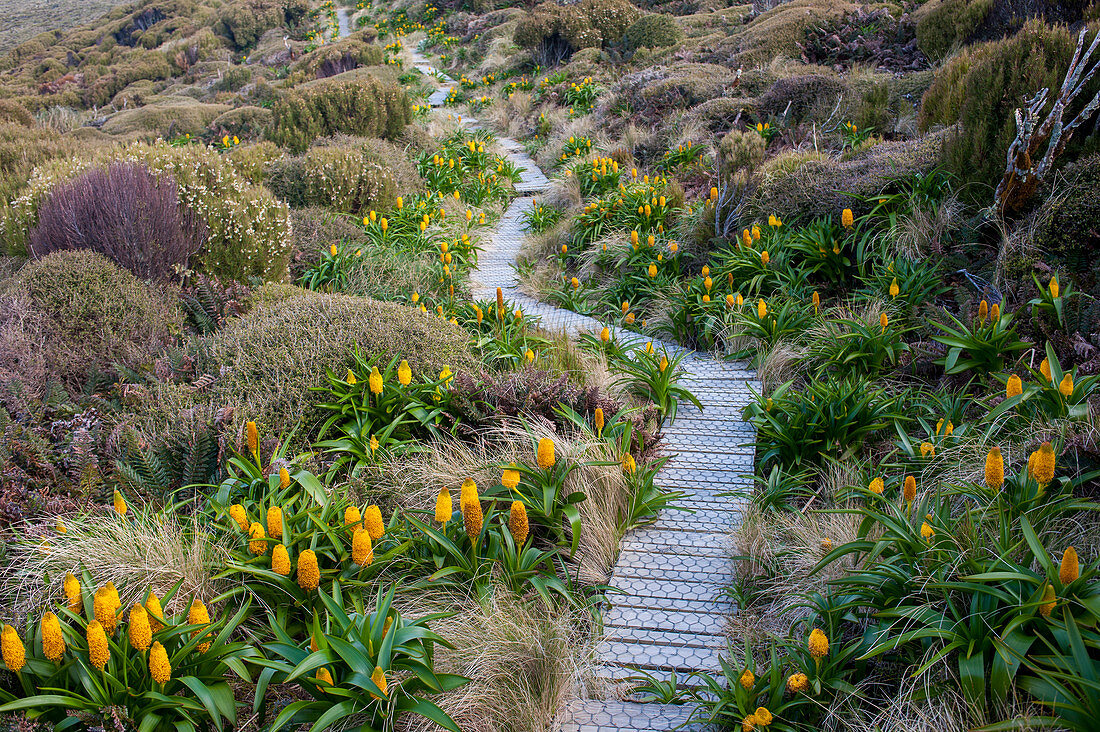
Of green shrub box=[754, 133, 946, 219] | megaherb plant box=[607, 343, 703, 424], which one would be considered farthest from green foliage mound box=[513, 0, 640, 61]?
megaherb plant box=[607, 343, 703, 424]

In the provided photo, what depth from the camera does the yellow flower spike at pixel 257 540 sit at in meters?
2.60

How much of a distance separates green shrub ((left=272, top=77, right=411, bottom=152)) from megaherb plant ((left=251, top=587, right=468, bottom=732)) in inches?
412

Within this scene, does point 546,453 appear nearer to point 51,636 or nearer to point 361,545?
point 361,545

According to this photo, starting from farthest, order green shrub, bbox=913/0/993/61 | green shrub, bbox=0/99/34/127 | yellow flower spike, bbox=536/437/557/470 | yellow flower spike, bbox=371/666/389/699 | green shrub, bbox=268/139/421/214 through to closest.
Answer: green shrub, bbox=0/99/34/127, green shrub, bbox=913/0/993/61, green shrub, bbox=268/139/421/214, yellow flower spike, bbox=536/437/557/470, yellow flower spike, bbox=371/666/389/699

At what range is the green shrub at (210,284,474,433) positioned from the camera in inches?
154

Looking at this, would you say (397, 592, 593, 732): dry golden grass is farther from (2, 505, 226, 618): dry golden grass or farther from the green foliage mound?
the green foliage mound

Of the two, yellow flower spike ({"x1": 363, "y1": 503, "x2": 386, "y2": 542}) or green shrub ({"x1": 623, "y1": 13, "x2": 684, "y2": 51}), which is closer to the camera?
yellow flower spike ({"x1": 363, "y1": 503, "x2": 386, "y2": 542})

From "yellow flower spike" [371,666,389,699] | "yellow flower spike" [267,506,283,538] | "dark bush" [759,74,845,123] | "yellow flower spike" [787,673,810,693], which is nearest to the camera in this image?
"yellow flower spike" [371,666,389,699]

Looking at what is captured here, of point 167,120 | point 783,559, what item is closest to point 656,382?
point 783,559

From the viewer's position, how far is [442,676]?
232 cm

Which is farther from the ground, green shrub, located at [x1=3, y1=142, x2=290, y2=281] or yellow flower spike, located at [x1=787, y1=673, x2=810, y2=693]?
green shrub, located at [x1=3, y1=142, x2=290, y2=281]

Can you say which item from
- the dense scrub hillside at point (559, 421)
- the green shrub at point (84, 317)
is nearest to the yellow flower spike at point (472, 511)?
the dense scrub hillside at point (559, 421)

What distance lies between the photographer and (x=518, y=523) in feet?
9.18

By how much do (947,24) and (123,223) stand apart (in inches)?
409
